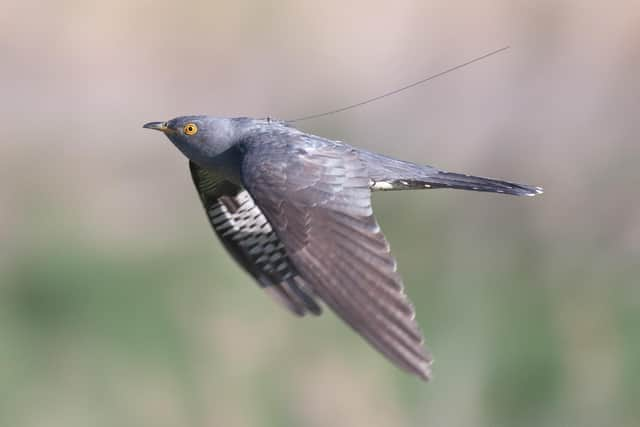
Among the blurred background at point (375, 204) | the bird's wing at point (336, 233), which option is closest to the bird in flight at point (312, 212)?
the bird's wing at point (336, 233)

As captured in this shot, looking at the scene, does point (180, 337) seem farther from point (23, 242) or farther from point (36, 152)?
point (36, 152)

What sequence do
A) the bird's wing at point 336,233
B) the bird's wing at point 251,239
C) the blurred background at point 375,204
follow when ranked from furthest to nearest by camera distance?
the blurred background at point 375,204
the bird's wing at point 251,239
the bird's wing at point 336,233

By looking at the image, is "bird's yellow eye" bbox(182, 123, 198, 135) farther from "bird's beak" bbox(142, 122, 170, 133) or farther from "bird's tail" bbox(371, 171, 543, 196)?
"bird's tail" bbox(371, 171, 543, 196)

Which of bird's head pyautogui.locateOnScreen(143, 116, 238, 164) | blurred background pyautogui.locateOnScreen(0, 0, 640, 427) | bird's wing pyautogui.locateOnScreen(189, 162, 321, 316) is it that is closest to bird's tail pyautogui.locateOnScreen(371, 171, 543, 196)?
bird's head pyautogui.locateOnScreen(143, 116, 238, 164)

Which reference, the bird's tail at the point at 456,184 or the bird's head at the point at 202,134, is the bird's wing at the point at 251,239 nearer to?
the bird's head at the point at 202,134

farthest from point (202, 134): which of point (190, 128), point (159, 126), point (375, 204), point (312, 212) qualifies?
point (375, 204)
